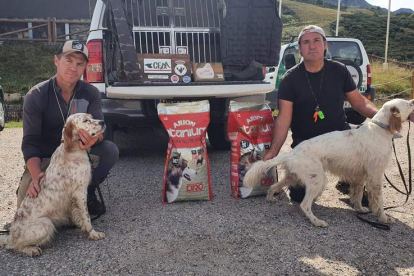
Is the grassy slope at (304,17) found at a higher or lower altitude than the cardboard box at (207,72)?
higher

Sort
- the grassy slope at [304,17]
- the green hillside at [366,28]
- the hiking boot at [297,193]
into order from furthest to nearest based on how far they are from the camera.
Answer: the grassy slope at [304,17]
the green hillside at [366,28]
the hiking boot at [297,193]

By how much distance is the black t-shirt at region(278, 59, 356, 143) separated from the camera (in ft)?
12.1

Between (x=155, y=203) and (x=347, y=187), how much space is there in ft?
6.03

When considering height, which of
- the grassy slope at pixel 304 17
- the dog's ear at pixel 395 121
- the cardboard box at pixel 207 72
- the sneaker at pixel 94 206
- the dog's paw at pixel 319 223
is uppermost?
the grassy slope at pixel 304 17

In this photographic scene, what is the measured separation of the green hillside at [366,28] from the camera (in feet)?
103

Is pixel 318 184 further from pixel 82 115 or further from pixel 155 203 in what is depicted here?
pixel 82 115

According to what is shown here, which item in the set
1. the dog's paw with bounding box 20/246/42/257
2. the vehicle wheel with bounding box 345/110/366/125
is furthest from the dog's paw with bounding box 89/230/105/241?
the vehicle wheel with bounding box 345/110/366/125

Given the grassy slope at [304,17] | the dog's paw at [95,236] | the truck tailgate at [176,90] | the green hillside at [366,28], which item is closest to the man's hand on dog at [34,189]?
the dog's paw at [95,236]

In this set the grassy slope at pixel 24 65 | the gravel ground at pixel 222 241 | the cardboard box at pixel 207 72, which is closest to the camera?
the gravel ground at pixel 222 241

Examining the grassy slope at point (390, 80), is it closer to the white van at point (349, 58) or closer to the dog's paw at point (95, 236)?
the white van at point (349, 58)

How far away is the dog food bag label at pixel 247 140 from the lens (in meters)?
3.77

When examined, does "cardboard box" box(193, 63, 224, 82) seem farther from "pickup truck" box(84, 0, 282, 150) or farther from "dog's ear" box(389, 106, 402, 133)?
"dog's ear" box(389, 106, 402, 133)

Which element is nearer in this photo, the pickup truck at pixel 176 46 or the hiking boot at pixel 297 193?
the hiking boot at pixel 297 193

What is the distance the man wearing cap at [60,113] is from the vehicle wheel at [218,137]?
2522 millimetres
